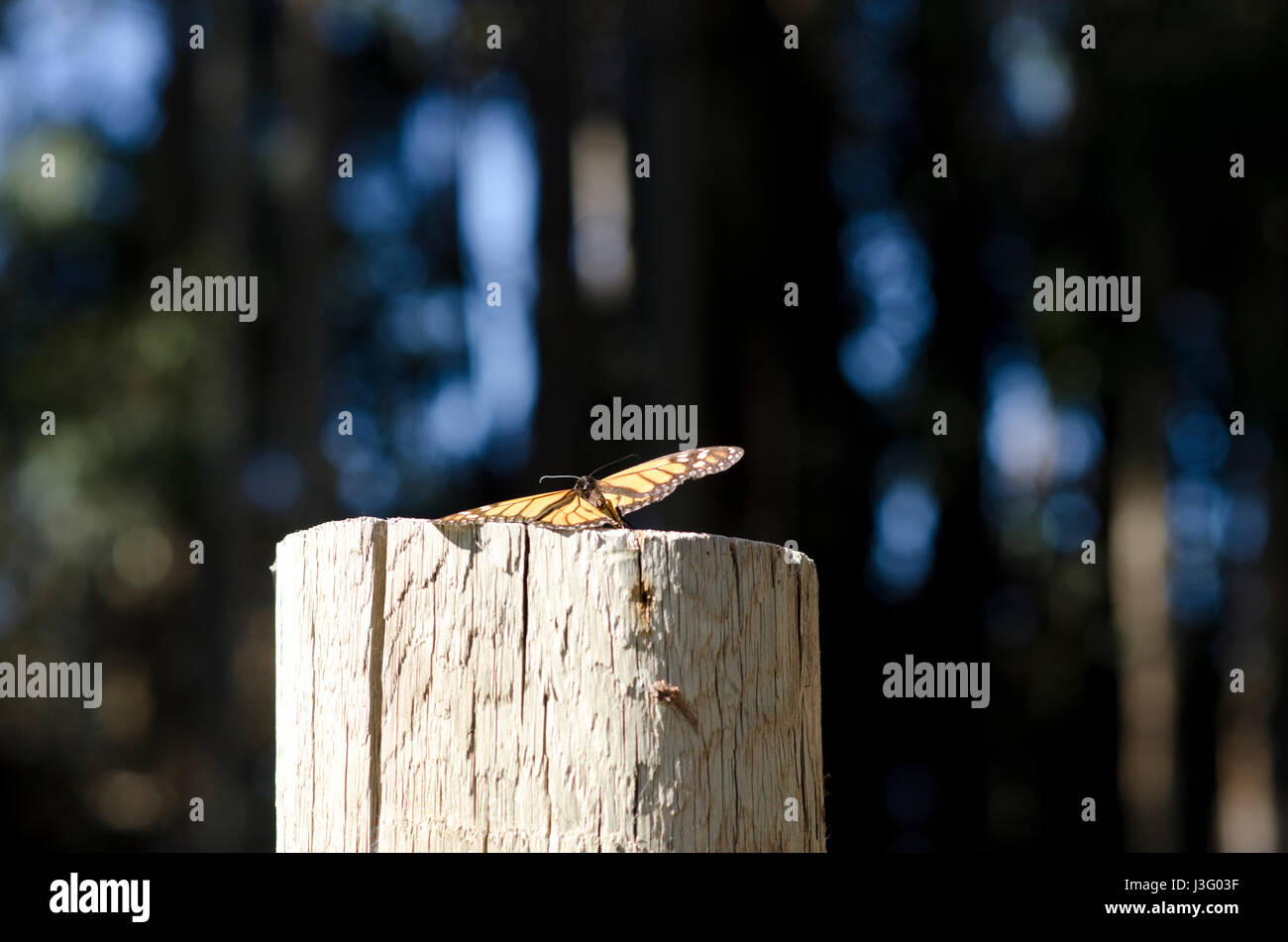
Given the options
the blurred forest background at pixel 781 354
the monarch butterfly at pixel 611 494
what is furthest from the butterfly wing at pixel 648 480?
the blurred forest background at pixel 781 354

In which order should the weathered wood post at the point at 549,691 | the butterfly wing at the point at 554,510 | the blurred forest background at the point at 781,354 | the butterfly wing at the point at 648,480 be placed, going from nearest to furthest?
the weathered wood post at the point at 549,691
the butterfly wing at the point at 554,510
the butterfly wing at the point at 648,480
the blurred forest background at the point at 781,354

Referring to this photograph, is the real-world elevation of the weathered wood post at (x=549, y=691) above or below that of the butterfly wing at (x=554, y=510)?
below

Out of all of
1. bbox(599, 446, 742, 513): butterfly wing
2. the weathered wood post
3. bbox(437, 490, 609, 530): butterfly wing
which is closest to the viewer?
the weathered wood post

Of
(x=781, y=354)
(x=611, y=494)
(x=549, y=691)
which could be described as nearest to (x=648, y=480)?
(x=611, y=494)

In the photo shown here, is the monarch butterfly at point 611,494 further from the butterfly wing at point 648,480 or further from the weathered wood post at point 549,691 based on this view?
the weathered wood post at point 549,691

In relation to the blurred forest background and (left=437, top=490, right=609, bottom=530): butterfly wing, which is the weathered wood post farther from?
the blurred forest background

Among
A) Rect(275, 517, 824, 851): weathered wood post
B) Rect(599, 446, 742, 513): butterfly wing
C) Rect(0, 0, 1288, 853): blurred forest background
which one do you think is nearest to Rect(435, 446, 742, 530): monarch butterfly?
Rect(599, 446, 742, 513): butterfly wing

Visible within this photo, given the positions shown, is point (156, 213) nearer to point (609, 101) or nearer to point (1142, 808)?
point (609, 101)

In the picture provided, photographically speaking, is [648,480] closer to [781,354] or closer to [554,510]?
[554,510]
